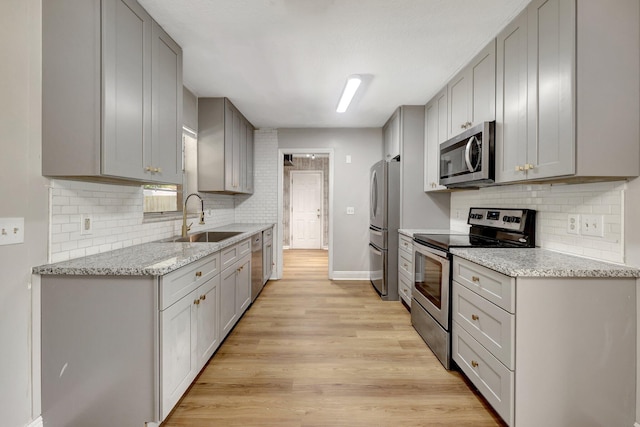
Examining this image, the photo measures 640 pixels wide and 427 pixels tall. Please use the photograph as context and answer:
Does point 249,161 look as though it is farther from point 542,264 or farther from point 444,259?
point 542,264

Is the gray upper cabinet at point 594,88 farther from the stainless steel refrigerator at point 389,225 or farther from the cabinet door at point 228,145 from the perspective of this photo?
the cabinet door at point 228,145

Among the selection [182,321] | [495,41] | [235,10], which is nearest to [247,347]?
[182,321]

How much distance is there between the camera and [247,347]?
8.27 ft

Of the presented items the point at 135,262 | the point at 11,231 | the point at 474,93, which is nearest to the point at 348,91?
the point at 474,93

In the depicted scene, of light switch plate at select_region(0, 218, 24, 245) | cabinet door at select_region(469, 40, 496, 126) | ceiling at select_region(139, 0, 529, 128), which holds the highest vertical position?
ceiling at select_region(139, 0, 529, 128)

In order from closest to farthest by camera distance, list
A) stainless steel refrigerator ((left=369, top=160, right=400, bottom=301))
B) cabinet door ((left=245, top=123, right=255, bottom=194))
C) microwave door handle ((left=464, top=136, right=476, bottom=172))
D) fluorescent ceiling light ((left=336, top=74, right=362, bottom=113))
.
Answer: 1. microwave door handle ((left=464, top=136, right=476, bottom=172))
2. fluorescent ceiling light ((left=336, top=74, right=362, bottom=113))
3. stainless steel refrigerator ((left=369, top=160, right=400, bottom=301))
4. cabinet door ((left=245, top=123, right=255, bottom=194))

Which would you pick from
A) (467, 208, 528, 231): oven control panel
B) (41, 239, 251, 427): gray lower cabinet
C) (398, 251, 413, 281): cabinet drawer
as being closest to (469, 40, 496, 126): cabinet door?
(467, 208, 528, 231): oven control panel

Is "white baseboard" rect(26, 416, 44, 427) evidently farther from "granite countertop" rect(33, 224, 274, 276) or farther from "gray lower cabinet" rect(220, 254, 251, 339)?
"gray lower cabinet" rect(220, 254, 251, 339)

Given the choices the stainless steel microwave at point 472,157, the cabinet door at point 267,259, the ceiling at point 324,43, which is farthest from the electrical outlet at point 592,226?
the cabinet door at point 267,259

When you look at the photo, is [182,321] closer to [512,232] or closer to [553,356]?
[553,356]

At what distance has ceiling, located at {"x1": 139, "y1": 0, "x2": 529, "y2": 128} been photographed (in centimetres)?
186

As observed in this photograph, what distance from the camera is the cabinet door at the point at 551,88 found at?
1.51m

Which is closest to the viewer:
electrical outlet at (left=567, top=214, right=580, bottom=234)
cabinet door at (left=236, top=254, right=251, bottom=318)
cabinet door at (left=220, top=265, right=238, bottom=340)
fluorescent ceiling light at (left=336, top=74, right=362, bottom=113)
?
electrical outlet at (left=567, top=214, right=580, bottom=234)

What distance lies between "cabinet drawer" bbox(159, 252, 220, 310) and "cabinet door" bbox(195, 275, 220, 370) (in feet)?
0.24
